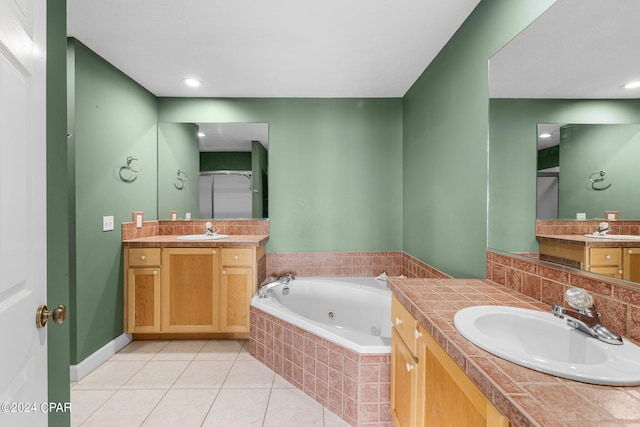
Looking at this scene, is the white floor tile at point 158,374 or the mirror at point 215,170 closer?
the white floor tile at point 158,374

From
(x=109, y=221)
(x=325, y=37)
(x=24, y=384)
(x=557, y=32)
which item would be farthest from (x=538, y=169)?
(x=109, y=221)

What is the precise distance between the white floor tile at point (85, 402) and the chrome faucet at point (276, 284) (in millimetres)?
1163

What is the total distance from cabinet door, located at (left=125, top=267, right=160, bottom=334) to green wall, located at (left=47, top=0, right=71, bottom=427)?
1.55 meters

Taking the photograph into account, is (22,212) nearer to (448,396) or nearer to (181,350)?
(448,396)

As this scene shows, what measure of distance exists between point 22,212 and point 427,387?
4.34 ft

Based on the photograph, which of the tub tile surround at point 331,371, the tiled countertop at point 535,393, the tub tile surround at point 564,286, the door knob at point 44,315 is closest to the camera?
the tiled countertop at point 535,393

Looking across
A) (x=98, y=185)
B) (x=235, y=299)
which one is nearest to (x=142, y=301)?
(x=235, y=299)

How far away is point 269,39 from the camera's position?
79.4 inches

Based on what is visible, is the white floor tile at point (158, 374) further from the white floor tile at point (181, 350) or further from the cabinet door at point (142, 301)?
the cabinet door at point (142, 301)

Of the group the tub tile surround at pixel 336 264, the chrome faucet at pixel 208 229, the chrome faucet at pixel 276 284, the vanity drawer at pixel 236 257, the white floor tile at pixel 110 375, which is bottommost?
the white floor tile at pixel 110 375

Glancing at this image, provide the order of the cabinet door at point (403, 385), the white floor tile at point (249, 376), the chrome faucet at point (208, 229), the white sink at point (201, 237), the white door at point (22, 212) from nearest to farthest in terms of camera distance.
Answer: the white door at point (22, 212)
the cabinet door at point (403, 385)
the white floor tile at point (249, 376)
the white sink at point (201, 237)
the chrome faucet at point (208, 229)

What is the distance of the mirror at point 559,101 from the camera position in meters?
0.94

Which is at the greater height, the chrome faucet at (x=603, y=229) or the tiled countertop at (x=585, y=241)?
the chrome faucet at (x=603, y=229)

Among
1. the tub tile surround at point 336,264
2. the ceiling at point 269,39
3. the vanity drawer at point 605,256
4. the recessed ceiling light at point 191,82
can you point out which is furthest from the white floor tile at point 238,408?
the recessed ceiling light at point 191,82
